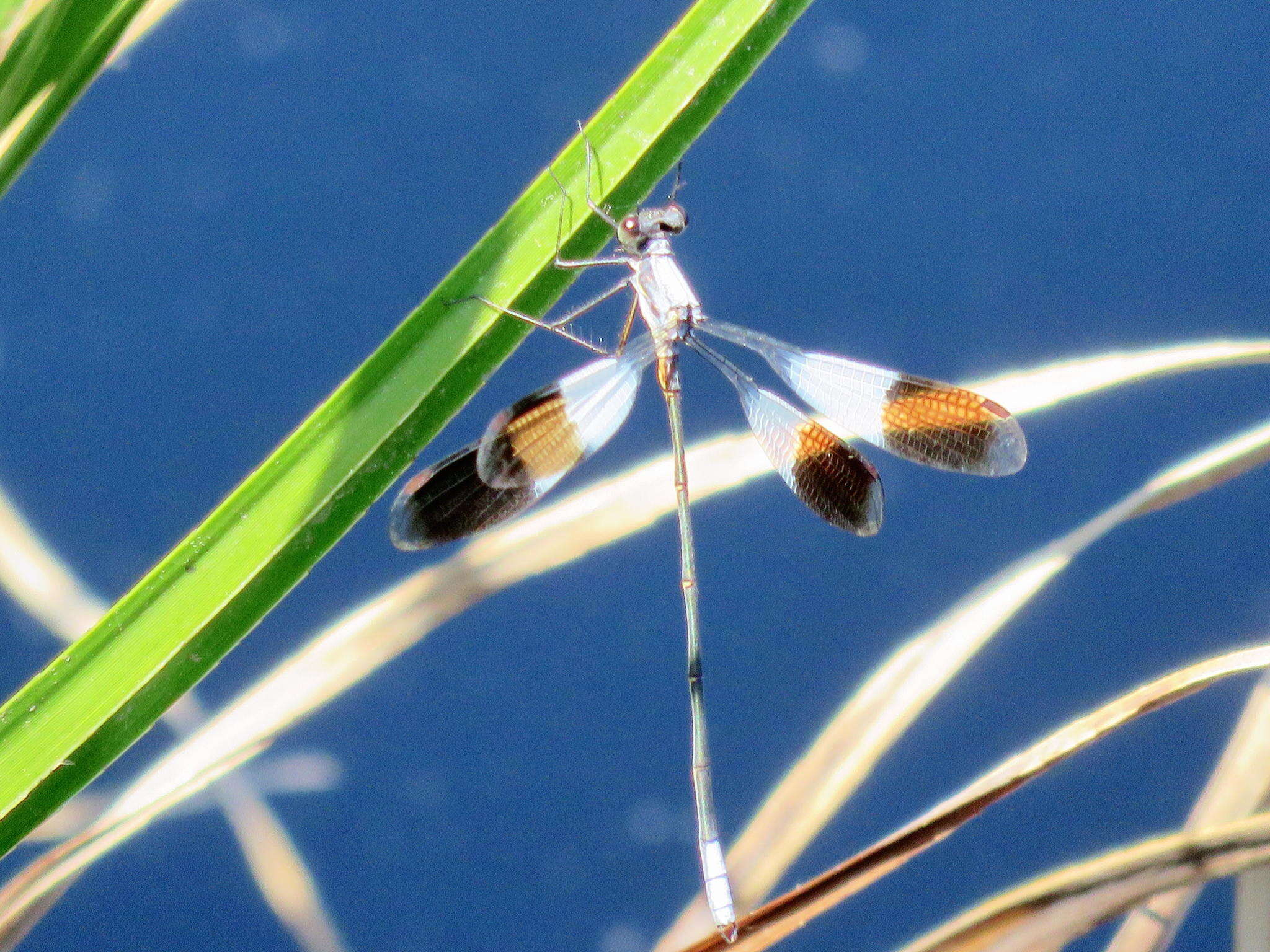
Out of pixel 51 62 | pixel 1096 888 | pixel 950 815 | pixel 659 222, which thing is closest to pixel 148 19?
pixel 51 62

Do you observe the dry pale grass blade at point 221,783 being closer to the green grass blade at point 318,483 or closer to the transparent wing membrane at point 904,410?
the green grass blade at point 318,483

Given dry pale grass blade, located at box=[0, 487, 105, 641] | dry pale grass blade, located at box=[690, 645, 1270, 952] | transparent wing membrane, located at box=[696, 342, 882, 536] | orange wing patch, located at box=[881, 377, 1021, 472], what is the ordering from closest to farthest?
1. dry pale grass blade, located at box=[690, 645, 1270, 952]
2. orange wing patch, located at box=[881, 377, 1021, 472]
3. transparent wing membrane, located at box=[696, 342, 882, 536]
4. dry pale grass blade, located at box=[0, 487, 105, 641]

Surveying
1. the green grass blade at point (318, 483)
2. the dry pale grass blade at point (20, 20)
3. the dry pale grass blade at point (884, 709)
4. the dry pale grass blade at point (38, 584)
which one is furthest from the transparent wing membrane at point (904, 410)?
the dry pale grass blade at point (38, 584)

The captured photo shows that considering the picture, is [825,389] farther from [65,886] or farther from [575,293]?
[65,886]

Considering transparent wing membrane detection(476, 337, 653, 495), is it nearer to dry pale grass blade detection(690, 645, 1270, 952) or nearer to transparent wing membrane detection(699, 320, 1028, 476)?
transparent wing membrane detection(699, 320, 1028, 476)

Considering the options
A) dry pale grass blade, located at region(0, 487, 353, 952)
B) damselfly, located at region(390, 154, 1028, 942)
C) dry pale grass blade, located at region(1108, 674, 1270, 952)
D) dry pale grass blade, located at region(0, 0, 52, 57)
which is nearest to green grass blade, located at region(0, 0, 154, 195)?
dry pale grass blade, located at region(0, 0, 52, 57)

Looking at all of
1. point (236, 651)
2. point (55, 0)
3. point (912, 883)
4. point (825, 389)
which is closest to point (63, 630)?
point (236, 651)

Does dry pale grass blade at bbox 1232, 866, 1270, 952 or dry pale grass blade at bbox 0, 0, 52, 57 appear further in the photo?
dry pale grass blade at bbox 1232, 866, 1270, 952
